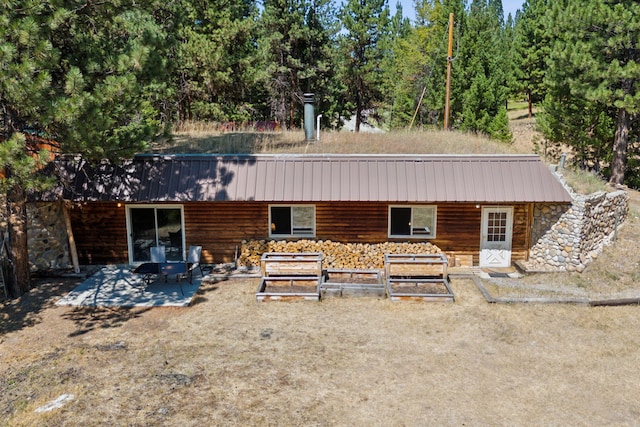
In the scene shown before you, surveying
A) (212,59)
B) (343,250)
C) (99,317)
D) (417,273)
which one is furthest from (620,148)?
(99,317)

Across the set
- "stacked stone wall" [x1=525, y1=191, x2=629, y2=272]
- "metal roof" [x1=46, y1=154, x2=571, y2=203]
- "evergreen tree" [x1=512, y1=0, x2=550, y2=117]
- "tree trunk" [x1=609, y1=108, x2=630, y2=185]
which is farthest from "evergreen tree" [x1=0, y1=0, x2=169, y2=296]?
"evergreen tree" [x1=512, y1=0, x2=550, y2=117]

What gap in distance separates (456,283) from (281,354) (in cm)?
551

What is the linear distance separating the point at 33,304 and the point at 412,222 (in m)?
9.32

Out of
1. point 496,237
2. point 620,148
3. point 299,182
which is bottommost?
point 496,237

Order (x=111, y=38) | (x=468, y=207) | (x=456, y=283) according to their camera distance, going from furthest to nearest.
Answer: (x=468, y=207) < (x=456, y=283) < (x=111, y=38)

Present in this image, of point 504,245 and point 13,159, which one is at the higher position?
point 13,159

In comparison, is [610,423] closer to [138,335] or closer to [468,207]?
[468,207]

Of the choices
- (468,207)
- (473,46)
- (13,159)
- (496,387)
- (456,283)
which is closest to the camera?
(496,387)

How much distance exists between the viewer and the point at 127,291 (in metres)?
11.4

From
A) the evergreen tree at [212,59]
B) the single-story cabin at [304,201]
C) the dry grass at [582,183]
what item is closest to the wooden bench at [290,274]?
the single-story cabin at [304,201]

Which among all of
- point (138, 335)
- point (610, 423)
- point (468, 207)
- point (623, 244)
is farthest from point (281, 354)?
point (623, 244)

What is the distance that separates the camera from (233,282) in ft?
39.9

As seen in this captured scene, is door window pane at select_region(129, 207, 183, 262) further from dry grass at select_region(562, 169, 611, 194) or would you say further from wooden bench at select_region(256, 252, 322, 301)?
dry grass at select_region(562, 169, 611, 194)

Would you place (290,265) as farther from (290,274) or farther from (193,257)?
(193,257)
